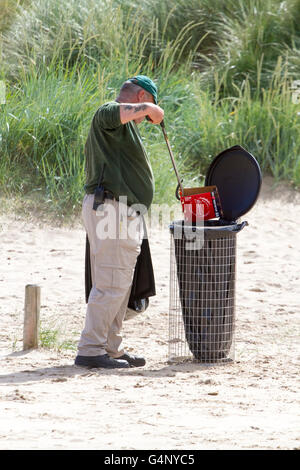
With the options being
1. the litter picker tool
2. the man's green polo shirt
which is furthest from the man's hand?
the litter picker tool

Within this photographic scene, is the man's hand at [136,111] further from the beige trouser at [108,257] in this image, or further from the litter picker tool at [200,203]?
the beige trouser at [108,257]

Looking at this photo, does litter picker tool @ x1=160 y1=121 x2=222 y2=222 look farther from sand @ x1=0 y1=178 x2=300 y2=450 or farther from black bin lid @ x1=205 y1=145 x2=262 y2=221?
sand @ x1=0 y1=178 x2=300 y2=450

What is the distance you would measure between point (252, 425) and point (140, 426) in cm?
55

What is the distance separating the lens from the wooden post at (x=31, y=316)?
5.96 metres

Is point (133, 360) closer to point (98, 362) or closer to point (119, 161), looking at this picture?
point (98, 362)

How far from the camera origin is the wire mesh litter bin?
5.54 m

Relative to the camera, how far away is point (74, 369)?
5508mm

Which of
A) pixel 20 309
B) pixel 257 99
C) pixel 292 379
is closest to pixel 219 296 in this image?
pixel 292 379

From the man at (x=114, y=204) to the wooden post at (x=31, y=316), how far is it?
657mm

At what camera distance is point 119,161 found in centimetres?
528

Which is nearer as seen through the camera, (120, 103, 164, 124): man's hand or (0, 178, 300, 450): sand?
(0, 178, 300, 450): sand

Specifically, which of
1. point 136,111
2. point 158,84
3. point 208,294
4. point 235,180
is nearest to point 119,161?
point 136,111

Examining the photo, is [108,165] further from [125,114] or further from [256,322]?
[256,322]

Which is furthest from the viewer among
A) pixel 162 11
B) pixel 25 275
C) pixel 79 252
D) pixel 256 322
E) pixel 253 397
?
pixel 162 11
